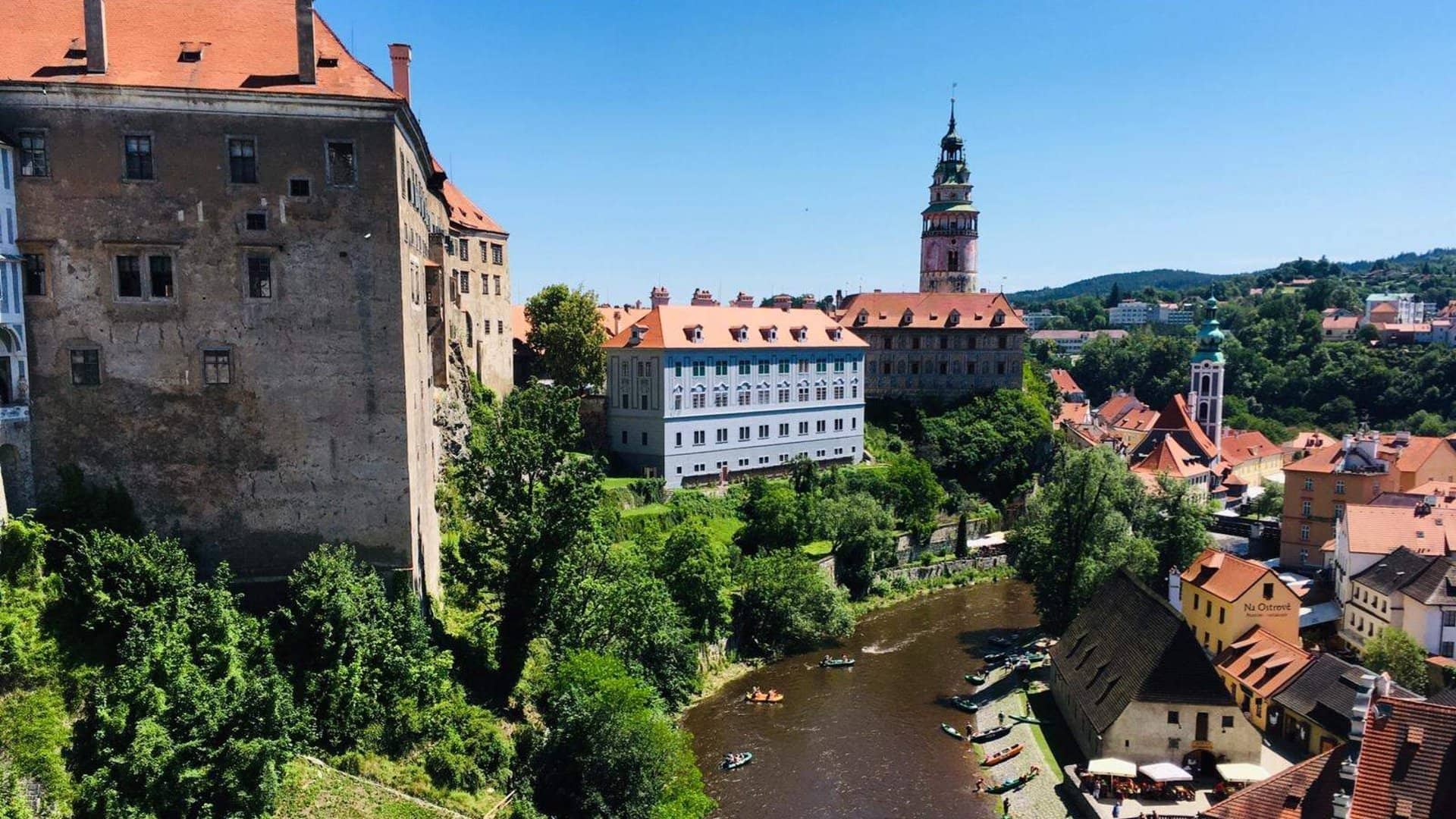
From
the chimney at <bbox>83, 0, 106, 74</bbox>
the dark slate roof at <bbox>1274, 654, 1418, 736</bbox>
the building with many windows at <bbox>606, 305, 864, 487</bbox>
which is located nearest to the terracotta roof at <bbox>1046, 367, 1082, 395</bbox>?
the building with many windows at <bbox>606, 305, 864, 487</bbox>

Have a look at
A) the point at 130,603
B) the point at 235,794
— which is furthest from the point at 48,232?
the point at 235,794

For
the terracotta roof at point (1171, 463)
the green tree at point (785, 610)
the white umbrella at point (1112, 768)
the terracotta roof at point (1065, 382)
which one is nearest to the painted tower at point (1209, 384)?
the terracotta roof at point (1171, 463)

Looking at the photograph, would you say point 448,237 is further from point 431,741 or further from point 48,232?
point 431,741

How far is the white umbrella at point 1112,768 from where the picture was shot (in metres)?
28.1

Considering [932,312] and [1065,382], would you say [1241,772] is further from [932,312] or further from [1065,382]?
[1065,382]

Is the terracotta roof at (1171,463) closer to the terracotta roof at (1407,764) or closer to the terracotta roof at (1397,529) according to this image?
the terracotta roof at (1397,529)

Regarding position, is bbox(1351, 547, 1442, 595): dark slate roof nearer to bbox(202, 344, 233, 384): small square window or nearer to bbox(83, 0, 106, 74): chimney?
bbox(202, 344, 233, 384): small square window

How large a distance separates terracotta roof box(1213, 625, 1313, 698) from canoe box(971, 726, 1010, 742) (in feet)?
29.2

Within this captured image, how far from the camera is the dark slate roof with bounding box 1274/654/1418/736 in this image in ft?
97.0

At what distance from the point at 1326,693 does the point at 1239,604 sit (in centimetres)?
560

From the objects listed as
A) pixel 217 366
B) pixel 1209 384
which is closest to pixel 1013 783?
pixel 217 366

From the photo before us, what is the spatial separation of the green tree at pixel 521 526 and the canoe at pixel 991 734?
622 inches

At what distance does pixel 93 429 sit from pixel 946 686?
31122 mm

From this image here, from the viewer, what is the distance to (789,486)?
54781mm
